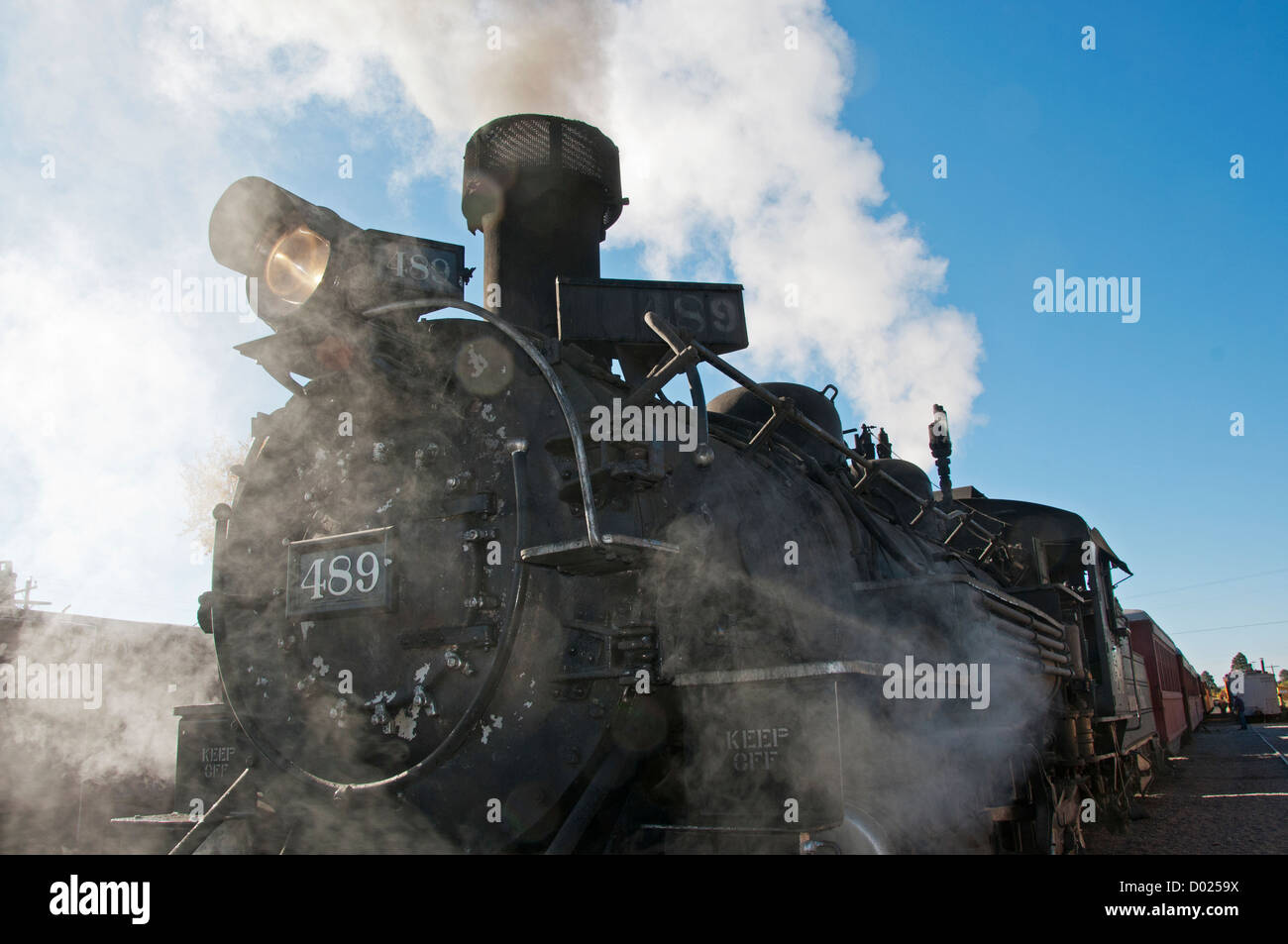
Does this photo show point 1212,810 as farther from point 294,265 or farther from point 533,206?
point 294,265

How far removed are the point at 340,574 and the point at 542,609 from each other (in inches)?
34.5

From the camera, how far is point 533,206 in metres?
4.88

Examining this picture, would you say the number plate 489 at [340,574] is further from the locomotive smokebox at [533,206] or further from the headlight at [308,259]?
the locomotive smokebox at [533,206]

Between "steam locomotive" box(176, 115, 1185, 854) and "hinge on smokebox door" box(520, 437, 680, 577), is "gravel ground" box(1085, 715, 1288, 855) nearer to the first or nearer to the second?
"steam locomotive" box(176, 115, 1185, 854)

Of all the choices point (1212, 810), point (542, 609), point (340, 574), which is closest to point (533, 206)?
point (340, 574)

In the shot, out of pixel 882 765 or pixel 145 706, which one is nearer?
pixel 882 765

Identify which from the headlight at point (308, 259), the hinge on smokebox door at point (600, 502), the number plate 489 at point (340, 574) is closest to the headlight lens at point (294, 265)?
the headlight at point (308, 259)

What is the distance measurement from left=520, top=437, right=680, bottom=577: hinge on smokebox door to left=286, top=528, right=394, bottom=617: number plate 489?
634mm

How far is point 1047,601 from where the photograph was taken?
267 inches

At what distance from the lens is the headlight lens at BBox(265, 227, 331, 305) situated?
352cm

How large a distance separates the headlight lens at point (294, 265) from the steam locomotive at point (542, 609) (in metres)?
0.01
